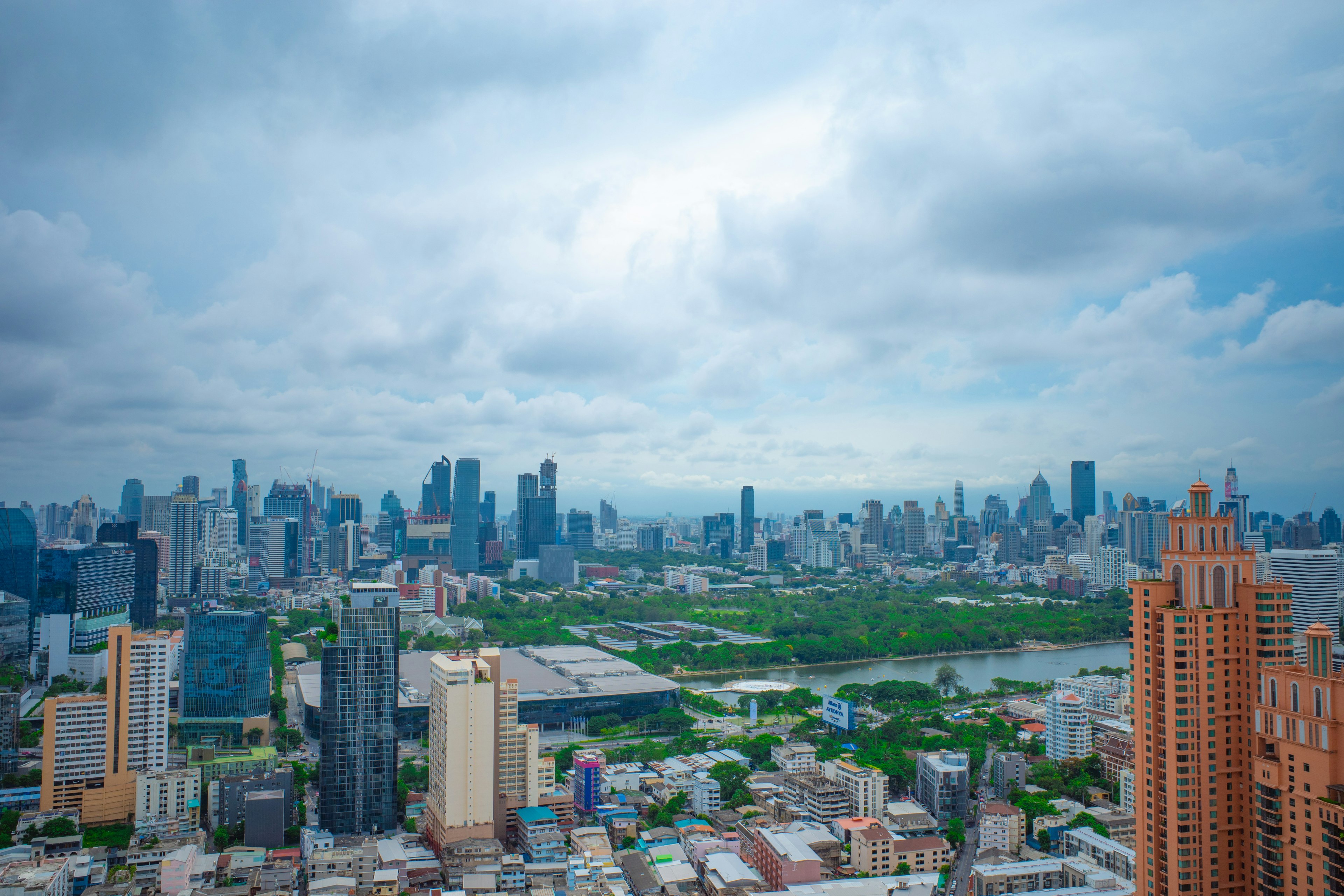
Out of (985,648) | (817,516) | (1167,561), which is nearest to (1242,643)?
(1167,561)

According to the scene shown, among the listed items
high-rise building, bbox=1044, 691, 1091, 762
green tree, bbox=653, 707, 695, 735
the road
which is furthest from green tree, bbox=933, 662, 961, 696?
the road

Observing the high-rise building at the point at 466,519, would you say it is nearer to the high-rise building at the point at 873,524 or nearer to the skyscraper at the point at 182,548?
the skyscraper at the point at 182,548

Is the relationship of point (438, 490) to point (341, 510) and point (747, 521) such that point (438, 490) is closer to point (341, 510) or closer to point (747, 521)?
point (341, 510)

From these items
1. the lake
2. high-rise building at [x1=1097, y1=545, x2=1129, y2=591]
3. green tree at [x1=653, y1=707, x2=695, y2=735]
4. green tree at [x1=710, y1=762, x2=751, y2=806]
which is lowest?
the lake

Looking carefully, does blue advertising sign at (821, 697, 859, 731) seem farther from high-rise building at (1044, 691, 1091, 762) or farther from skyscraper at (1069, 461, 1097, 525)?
skyscraper at (1069, 461, 1097, 525)

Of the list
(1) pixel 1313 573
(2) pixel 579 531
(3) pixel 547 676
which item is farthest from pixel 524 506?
(1) pixel 1313 573
